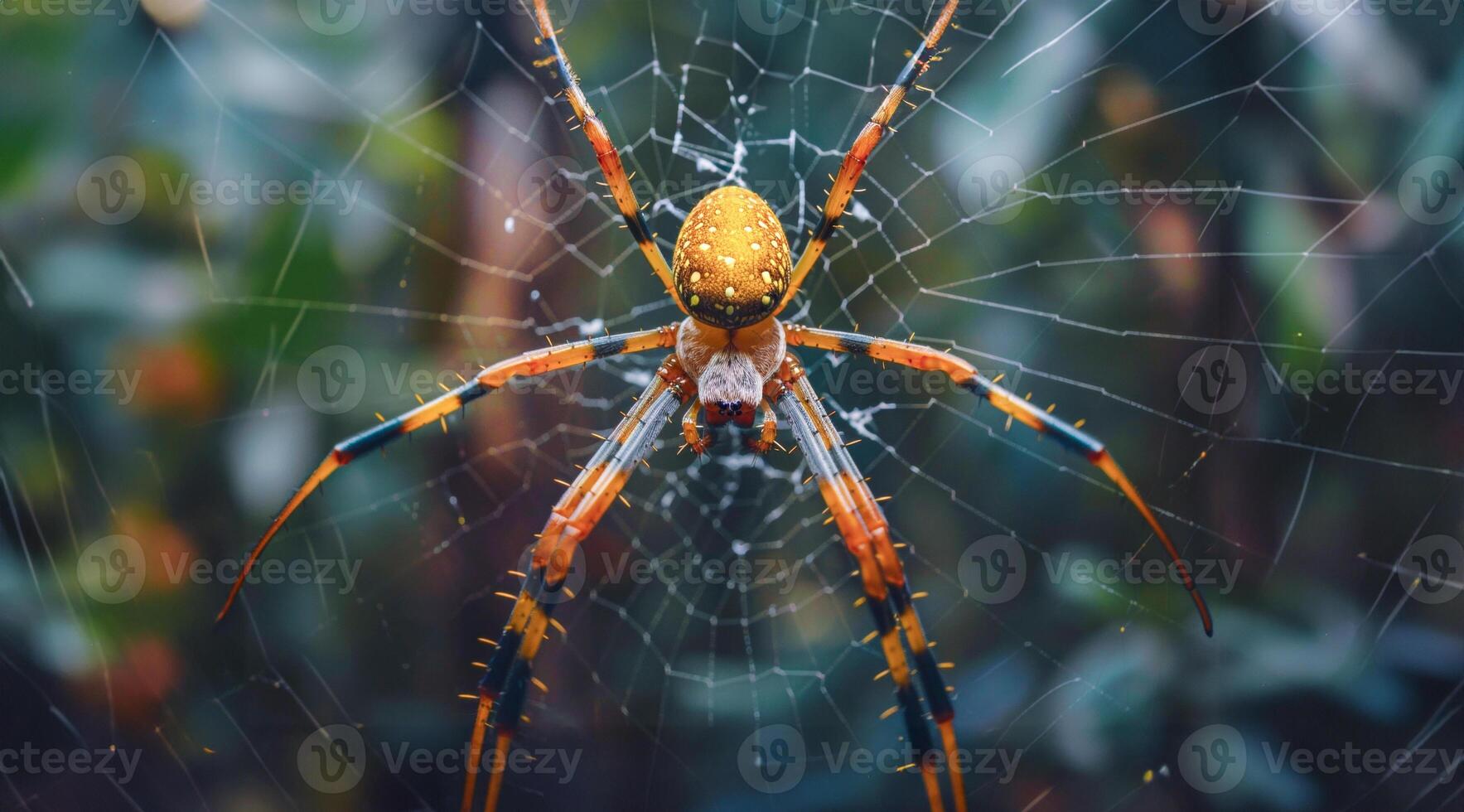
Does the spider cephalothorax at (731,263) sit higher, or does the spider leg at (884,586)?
the spider cephalothorax at (731,263)

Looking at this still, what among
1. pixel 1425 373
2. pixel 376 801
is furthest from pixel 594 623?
pixel 1425 373

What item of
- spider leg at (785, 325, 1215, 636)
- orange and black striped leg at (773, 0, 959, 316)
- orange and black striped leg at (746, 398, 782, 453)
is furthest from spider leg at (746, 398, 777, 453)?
orange and black striped leg at (773, 0, 959, 316)

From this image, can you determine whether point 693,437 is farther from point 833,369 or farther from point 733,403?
point 833,369

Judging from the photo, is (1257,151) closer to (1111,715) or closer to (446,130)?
(1111,715)

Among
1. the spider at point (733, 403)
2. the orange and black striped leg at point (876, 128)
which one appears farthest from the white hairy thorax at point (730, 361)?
the orange and black striped leg at point (876, 128)

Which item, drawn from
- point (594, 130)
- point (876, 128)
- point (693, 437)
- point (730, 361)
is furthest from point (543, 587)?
point (876, 128)

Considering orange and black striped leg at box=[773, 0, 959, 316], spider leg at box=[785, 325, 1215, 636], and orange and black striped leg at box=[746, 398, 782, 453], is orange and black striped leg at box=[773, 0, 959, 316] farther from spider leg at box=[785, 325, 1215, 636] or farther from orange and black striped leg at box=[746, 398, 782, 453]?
orange and black striped leg at box=[746, 398, 782, 453]

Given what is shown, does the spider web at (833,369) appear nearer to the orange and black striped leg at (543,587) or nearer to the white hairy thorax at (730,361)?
the white hairy thorax at (730,361)
